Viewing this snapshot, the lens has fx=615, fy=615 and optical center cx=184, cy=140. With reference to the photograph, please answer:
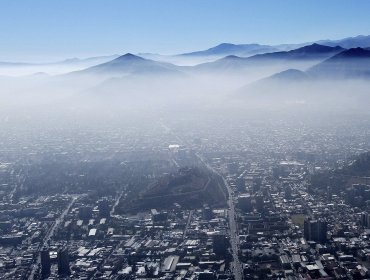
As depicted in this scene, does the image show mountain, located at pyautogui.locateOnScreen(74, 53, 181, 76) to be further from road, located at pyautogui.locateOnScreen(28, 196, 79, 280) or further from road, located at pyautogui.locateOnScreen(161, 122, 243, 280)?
road, located at pyautogui.locateOnScreen(28, 196, 79, 280)

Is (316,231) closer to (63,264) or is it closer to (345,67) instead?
(63,264)

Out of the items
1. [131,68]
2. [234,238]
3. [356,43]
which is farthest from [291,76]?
[234,238]

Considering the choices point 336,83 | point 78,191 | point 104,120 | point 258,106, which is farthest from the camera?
point 336,83

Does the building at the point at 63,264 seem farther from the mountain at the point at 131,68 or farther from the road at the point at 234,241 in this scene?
the mountain at the point at 131,68

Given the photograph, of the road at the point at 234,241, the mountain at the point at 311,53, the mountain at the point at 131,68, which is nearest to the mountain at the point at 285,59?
the mountain at the point at 311,53

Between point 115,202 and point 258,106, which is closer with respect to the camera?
point 115,202

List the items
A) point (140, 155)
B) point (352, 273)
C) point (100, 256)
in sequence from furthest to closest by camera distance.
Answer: point (140, 155)
point (100, 256)
point (352, 273)

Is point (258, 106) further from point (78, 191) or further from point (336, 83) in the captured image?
point (78, 191)

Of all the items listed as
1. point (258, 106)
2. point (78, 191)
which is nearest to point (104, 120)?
point (258, 106)
